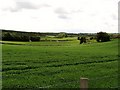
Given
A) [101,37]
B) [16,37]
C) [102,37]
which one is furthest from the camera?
[101,37]

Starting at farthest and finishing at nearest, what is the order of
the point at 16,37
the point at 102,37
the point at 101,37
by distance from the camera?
the point at 101,37 < the point at 102,37 < the point at 16,37

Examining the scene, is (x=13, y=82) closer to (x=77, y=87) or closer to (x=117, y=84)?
(x=77, y=87)

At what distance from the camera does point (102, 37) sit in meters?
95.2

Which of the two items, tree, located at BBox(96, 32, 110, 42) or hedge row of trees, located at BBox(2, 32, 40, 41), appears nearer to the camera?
hedge row of trees, located at BBox(2, 32, 40, 41)

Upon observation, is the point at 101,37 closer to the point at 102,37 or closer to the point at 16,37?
the point at 102,37

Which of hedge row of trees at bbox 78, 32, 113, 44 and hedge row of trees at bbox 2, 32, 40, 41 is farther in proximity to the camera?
hedge row of trees at bbox 78, 32, 113, 44

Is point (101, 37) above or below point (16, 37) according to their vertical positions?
below

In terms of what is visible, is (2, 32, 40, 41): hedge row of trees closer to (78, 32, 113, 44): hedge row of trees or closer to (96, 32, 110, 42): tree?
(78, 32, 113, 44): hedge row of trees

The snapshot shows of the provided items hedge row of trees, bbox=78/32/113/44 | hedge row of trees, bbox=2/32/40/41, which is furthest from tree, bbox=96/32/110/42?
hedge row of trees, bbox=2/32/40/41

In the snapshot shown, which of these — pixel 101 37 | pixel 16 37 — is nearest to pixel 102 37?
pixel 101 37

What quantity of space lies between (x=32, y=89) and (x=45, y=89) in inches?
32.4

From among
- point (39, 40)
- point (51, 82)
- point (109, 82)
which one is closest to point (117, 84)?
point (109, 82)

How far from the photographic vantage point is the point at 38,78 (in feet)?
69.3

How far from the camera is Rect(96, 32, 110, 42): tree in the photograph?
9394cm
